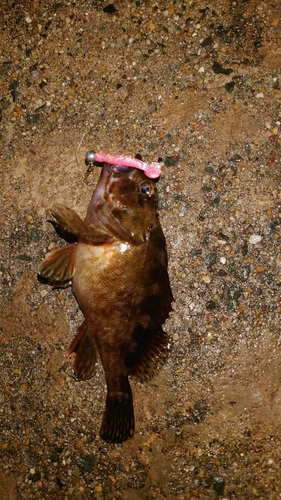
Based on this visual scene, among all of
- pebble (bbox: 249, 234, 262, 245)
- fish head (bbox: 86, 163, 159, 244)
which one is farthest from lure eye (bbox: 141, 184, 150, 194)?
pebble (bbox: 249, 234, 262, 245)

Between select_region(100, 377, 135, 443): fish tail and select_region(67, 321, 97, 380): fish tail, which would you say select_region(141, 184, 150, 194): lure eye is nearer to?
select_region(67, 321, 97, 380): fish tail

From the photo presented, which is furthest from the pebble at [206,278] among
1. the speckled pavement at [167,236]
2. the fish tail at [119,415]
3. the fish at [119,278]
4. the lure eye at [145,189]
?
the fish tail at [119,415]

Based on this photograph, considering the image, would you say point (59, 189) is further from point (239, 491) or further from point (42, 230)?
point (239, 491)

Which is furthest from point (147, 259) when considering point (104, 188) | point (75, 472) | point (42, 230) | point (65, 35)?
point (65, 35)

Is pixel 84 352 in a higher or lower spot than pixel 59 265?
lower

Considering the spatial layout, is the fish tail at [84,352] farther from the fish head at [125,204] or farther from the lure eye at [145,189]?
the lure eye at [145,189]

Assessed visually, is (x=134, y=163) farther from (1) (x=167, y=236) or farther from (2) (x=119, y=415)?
(2) (x=119, y=415)

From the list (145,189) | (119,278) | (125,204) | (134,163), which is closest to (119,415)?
(119,278)
